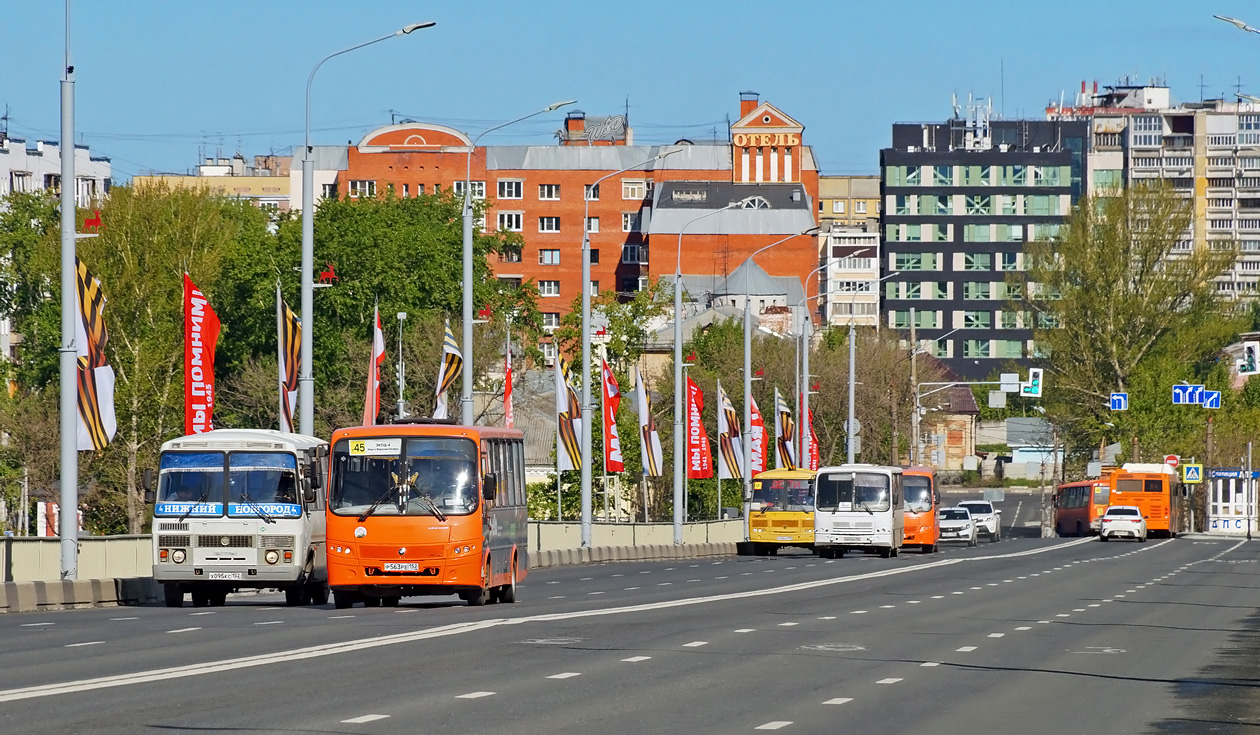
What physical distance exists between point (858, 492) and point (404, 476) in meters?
28.3

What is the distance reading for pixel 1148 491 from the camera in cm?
8612

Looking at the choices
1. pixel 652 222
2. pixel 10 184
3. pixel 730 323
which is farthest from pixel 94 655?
pixel 652 222

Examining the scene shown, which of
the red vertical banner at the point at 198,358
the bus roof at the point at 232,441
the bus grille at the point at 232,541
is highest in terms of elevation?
the red vertical banner at the point at 198,358

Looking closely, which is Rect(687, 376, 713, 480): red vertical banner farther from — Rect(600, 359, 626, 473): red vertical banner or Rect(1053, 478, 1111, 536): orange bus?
Rect(1053, 478, 1111, 536): orange bus

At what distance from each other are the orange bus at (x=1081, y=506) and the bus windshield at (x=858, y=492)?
3629 centimetres

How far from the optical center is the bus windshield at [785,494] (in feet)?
192

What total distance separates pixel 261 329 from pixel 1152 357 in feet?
140

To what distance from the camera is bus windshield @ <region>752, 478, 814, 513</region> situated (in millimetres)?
58531

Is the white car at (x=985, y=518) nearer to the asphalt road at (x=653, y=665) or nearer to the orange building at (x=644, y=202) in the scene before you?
the asphalt road at (x=653, y=665)

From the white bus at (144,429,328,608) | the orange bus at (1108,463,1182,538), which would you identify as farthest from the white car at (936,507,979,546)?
the white bus at (144,429,328,608)

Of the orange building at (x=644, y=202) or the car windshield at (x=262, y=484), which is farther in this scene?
the orange building at (x=644, y=202)

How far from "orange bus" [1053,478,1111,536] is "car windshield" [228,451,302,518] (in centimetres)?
6387

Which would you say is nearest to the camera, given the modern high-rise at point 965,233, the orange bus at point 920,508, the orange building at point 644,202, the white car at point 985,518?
the orange bus at point 920,508

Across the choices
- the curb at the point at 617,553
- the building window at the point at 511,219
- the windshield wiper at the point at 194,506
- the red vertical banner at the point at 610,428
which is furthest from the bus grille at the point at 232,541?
the building window at the point at 511,219
